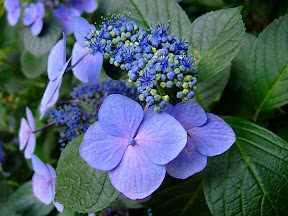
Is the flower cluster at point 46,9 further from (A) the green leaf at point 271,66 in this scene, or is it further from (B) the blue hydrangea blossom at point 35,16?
(A) the green leaf at point 271,66

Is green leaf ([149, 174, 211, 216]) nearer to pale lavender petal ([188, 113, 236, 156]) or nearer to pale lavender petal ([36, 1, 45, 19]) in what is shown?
pale lavender petal ([188, 113, 236, 156])

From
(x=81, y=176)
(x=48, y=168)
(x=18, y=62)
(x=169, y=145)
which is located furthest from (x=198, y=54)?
(x=18, y=62)

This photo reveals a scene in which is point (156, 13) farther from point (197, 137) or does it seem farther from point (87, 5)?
point (87, 5)

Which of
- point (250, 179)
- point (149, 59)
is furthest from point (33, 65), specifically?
point (250, 179)

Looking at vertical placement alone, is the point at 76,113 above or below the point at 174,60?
below

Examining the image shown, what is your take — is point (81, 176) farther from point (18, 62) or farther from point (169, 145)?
point (18, 62)

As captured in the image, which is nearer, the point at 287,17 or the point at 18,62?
the point at 287,17
